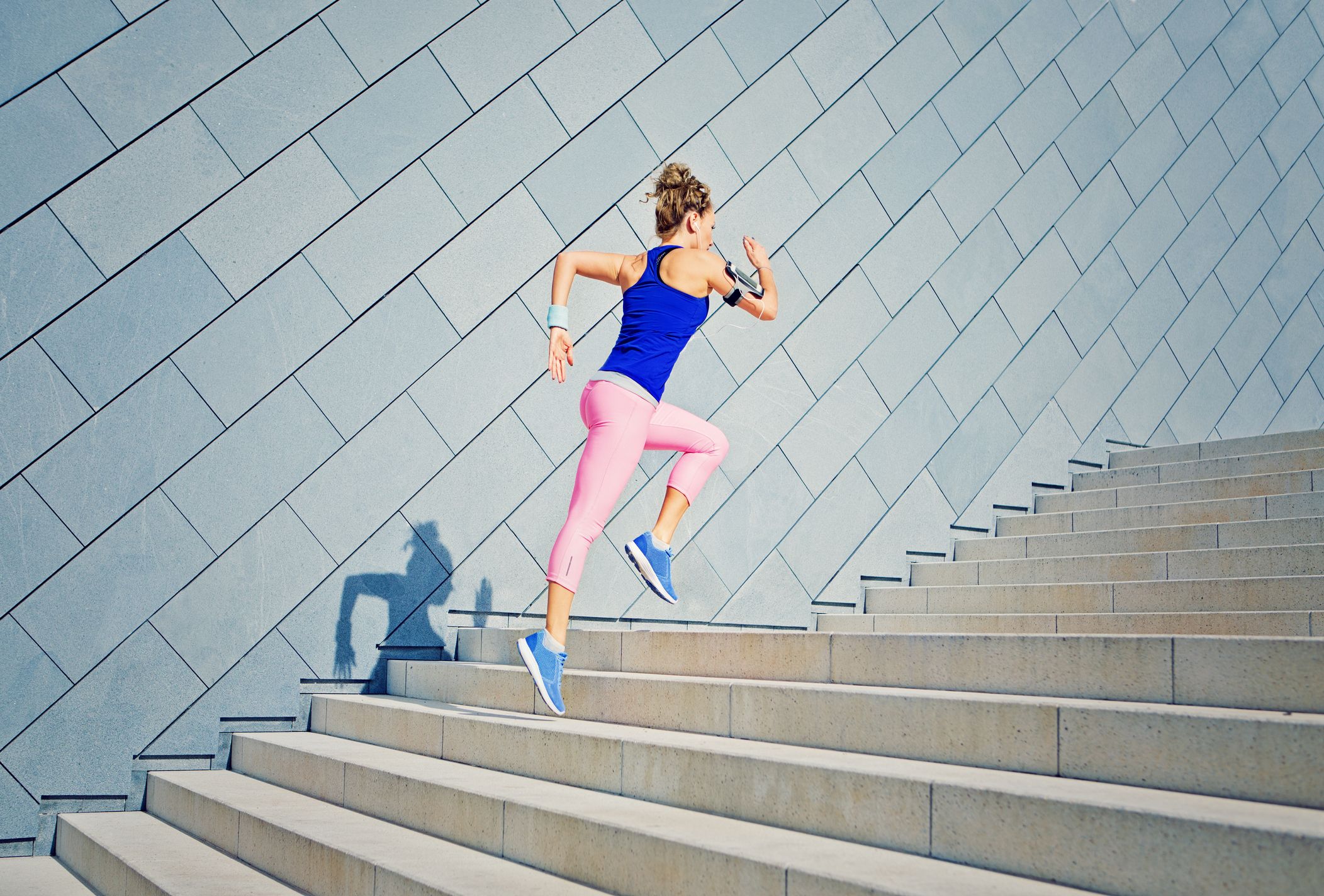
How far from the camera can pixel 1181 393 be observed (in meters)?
9.94

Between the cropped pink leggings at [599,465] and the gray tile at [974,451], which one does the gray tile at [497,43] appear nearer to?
the cropped pink leggings at [599,465]

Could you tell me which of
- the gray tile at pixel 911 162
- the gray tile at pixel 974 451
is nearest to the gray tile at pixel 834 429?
the gray tile at pixel 974 451

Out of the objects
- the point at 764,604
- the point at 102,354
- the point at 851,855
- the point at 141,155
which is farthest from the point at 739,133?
the point at 851,855

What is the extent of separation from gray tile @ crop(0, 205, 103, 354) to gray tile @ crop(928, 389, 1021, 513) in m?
5.58

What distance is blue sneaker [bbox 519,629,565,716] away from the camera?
4.16 meters

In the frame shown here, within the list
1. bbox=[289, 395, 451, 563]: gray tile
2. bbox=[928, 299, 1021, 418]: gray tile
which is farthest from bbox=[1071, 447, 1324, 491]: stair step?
bbox=[289, 395, 451, 563]: gray tile

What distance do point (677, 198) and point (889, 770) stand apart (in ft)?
7.62

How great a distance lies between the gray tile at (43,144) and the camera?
5.71 m

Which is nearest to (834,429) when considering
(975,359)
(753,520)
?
(753,520)

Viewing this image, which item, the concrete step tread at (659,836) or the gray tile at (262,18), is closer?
the concrete step tread at (659,836)

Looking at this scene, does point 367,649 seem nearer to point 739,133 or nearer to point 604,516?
point 604,516

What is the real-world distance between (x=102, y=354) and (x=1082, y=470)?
276 inches

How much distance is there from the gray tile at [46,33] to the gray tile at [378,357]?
194 centimetres

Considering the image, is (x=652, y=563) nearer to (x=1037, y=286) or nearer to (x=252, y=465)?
(x=252, y=465)
